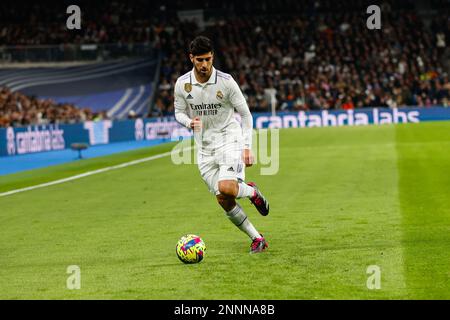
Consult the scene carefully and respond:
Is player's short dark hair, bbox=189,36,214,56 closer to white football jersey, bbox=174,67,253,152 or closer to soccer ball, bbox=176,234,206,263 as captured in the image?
white football jersey, bbox=174,67,253,152

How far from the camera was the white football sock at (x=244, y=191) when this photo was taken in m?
9.95

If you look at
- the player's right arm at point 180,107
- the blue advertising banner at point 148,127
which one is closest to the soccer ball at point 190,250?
the player's right arm at point 180,107

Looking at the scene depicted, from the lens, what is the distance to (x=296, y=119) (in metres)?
50.4

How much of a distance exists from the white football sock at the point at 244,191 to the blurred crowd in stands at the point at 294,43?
127 ft

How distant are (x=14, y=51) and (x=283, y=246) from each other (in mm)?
41365

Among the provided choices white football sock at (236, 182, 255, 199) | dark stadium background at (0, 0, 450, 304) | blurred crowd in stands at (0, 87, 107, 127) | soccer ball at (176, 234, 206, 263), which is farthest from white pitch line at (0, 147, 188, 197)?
soccer ball at (176, 234, 206, 263)

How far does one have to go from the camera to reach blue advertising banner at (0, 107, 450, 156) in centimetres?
3359

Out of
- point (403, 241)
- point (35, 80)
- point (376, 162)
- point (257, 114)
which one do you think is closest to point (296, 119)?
point (257, 114)

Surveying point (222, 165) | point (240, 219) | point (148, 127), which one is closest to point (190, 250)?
point (240, 219)

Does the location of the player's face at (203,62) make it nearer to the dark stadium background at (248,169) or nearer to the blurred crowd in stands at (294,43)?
the dark stadium background at (248,169)

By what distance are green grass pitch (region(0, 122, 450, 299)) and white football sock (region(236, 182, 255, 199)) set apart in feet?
2.21

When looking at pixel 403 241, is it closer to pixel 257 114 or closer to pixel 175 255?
pixel 175 255

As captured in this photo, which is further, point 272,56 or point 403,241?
point 272,56

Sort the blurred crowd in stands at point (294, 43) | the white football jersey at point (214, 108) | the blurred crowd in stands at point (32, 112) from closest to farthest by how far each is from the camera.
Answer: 1. the white football jersey at point (214, 108)
2. the blurred crowd in stands at point (32, 112)
3. the blurred crowd in stands at point (294, 43)
